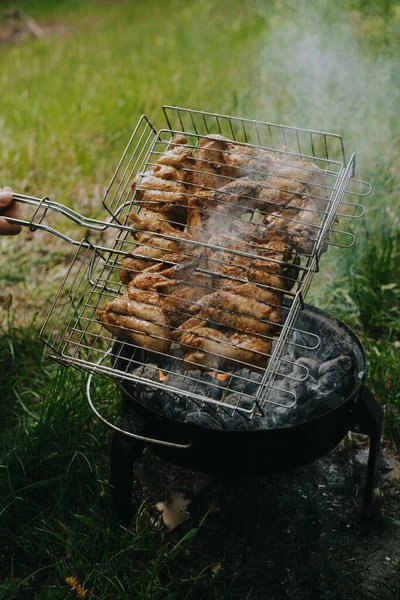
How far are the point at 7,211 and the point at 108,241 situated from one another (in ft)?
9.25

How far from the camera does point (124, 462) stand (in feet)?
10.6

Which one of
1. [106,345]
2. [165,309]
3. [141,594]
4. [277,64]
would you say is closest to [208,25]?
[277,64]

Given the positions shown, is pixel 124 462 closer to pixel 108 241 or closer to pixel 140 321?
pixel 140 321

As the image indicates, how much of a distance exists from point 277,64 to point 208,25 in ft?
10.7

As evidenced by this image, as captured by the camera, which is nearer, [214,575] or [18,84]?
[214,575]

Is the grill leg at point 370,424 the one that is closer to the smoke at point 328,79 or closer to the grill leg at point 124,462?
the grill leg at point 124,462

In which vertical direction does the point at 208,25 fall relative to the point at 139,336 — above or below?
above

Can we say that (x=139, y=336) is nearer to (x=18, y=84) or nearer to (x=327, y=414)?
(x=327, y=414)

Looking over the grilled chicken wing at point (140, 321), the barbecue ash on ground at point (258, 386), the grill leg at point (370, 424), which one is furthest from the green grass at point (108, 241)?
the grilled chicken wing at point (140, 321)

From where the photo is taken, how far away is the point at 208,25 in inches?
423

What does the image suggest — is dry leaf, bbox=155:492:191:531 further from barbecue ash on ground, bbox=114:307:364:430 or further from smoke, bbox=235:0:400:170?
smoke, bbox=235:0:400:170

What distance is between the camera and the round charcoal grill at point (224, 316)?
2.99m

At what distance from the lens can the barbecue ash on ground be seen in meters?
3.32

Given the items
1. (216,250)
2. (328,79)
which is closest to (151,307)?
(216,250)
